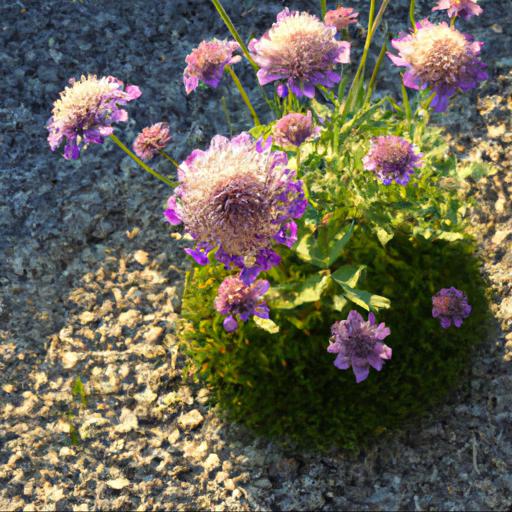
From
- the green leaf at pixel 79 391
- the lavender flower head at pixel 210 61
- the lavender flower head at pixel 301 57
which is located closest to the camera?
the lavender flower head at pixel 301 57

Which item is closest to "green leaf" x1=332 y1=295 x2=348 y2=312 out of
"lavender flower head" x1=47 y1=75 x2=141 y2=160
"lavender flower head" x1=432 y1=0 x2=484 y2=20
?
"lavender flower head" x1=47 y1=75 x2=141 y2=160

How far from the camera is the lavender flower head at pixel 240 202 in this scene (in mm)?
1797

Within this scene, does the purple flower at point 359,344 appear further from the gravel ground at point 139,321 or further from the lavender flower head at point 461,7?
the lavender flower head at point 461,7

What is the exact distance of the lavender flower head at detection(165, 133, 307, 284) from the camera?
5.90ft

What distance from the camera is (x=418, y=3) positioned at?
407 centimetres

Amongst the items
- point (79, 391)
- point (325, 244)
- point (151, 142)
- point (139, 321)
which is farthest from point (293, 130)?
point (79, 391)

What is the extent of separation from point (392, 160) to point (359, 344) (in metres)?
0.56

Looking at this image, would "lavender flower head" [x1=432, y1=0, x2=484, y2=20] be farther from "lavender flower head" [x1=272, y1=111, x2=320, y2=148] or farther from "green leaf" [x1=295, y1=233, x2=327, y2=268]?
"green leaf" [x1=295, y1=233, x2=327, y2=268]

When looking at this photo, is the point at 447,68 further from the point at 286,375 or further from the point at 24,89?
the point at 24,89

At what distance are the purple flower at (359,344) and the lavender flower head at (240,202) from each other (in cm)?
39

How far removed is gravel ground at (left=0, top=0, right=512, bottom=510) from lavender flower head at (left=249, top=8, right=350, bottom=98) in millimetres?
1254

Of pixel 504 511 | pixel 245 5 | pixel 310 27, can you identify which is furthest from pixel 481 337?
pixel 245 5

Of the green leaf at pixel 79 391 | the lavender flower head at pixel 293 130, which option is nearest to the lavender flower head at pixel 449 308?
the lavender flower head at pixel 293 130

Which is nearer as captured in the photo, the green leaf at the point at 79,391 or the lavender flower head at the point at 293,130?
the lavender flower head at the point at 293,130
